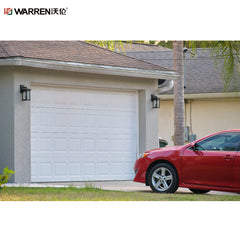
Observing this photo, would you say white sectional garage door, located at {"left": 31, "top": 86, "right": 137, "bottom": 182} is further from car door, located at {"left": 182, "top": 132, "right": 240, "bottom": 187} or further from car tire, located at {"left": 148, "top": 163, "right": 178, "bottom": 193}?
car door, located at {"left": 182, "top": 132, "right": 240, "bottom": 187}

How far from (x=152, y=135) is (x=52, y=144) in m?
3.24

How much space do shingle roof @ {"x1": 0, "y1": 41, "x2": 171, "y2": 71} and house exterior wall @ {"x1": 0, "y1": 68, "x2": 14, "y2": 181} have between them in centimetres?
64

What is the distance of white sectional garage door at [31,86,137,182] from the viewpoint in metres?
14.7

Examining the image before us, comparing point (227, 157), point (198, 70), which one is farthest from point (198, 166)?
point (198, 70)

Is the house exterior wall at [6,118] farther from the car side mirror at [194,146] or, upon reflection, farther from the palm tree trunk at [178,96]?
the palm tree trunk at [178,96]

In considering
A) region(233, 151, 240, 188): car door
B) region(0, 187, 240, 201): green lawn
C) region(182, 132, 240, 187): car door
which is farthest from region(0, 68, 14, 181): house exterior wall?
region(233, 151, 240, 188): car door

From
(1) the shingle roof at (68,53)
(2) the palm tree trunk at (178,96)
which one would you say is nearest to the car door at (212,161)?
(1) the shingle roof at (68,53)

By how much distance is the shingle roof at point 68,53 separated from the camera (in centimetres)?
1425

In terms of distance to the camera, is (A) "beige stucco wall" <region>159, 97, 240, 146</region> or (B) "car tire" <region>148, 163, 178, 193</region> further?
(A) "beige stucco wall" <region>159, 97, 240, 146</region>

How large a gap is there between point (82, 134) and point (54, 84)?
1614 millimetres

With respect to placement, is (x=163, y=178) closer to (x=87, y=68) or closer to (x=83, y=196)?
(x=83, y=196)

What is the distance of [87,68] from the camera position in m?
14.9
